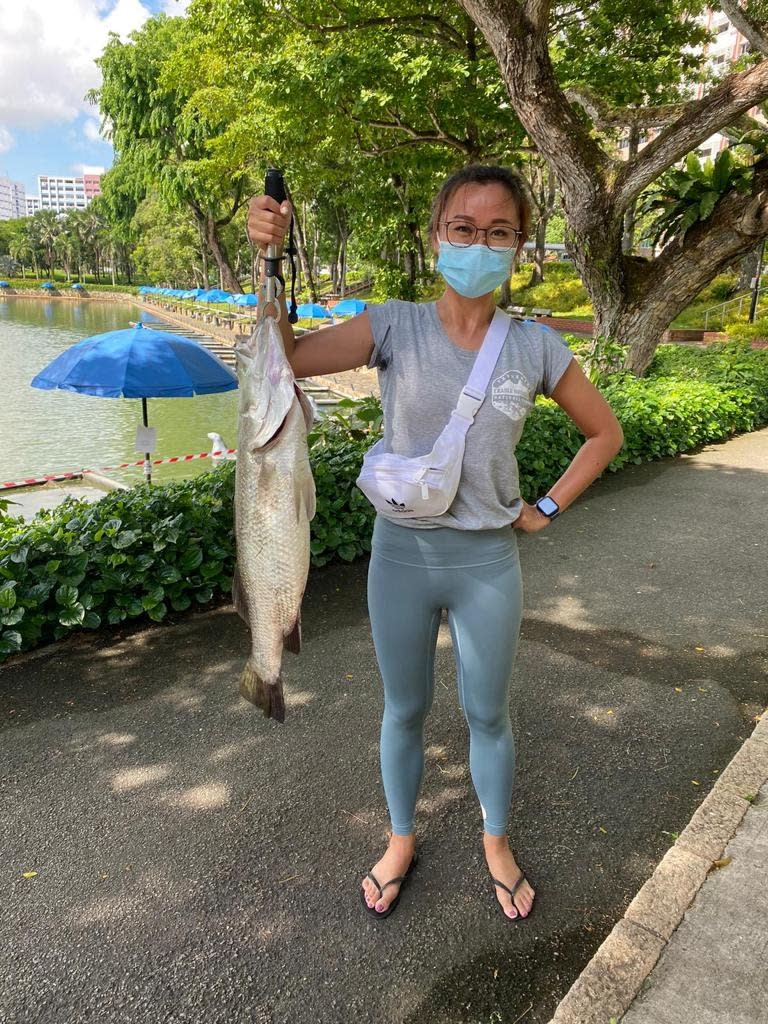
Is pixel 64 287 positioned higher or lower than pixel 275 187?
higher

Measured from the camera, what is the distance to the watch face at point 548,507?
224 cm

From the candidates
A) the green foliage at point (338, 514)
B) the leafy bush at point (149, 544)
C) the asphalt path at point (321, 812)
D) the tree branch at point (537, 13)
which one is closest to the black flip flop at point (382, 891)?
the asphalt path at point (321, 812)

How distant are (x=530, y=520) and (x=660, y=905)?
4.48 ft

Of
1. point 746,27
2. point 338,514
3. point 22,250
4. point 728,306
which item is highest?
point 22,250

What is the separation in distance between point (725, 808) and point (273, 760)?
195 cm

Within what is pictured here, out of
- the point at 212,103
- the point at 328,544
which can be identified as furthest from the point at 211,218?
the point at 328,544

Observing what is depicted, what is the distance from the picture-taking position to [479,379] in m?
1.98

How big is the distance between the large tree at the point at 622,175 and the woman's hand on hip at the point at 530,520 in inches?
302

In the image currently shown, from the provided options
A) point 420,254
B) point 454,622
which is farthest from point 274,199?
point 420,254

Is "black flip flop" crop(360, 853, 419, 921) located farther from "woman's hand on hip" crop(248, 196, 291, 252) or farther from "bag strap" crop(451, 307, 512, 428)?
"woman's hand on hip" crop(248, 196, 291, 252)

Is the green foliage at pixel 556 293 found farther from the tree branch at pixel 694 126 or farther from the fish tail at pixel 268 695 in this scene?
the fish tail at pixel 268 695

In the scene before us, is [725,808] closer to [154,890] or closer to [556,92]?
[154,890]

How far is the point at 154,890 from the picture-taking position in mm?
2596

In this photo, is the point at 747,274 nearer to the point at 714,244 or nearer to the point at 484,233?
the point at 714,244
